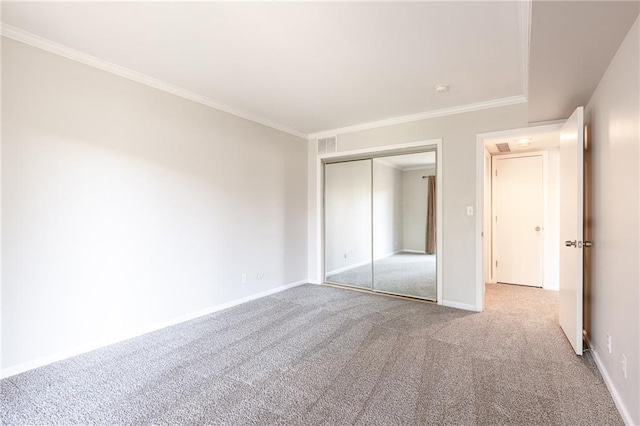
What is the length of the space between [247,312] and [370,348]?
1621 mm

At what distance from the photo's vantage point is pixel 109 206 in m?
2.76

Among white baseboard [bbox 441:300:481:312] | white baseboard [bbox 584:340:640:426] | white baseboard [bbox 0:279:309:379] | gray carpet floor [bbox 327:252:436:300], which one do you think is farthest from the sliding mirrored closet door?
white baseboard [bbox 584:340:640:426]

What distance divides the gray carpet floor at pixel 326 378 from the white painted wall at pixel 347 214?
1650mm

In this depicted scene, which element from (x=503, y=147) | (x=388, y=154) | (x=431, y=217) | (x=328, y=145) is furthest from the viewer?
(x=328, y=145)

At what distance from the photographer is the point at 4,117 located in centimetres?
220

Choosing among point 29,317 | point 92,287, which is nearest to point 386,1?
point 92,287

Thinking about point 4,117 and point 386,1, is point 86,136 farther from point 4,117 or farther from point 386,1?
point 386,1

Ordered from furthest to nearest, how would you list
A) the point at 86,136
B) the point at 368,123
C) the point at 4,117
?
the point at 368,123 → the point at 86,136 → the point at 4,117

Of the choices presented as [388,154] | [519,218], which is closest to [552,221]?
[519,218]

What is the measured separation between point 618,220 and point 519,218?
342cm

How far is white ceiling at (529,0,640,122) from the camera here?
5.12 ft

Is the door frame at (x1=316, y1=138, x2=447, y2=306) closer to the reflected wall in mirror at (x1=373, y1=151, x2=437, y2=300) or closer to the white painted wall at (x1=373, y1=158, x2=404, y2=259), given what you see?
the reflected wall in mirror at (x1=373, y1=151, x2=437, y2=300)

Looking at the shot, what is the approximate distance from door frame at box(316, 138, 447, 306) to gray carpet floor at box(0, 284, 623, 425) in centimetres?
83

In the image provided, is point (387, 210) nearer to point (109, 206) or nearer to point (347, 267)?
point (347, 267)
